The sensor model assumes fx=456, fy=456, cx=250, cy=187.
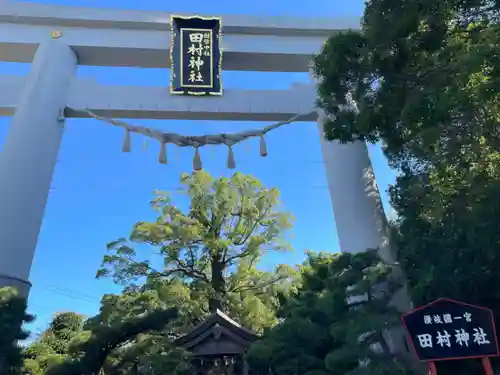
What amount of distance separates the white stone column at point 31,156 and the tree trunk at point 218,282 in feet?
12.0

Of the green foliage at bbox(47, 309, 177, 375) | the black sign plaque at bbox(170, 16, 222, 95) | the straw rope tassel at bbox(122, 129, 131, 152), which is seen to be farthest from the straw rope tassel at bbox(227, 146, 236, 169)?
the green foliage at bbox(47, 309, 177, 375)

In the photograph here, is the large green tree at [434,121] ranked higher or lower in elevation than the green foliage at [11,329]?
higher

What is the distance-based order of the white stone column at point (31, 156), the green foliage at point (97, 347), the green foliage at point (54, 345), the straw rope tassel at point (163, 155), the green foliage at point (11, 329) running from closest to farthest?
1. the green foliage at point (11, 329)
2. the green foliage at point (97, 347)
3. the green foliage at point (54, 345)
4. the white stone column at point (31, 156)
5. the straw rope tassel at point (163, 155)

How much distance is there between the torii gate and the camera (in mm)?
6914

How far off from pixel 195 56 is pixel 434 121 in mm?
5068

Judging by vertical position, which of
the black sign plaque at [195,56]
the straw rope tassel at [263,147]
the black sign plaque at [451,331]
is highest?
the black sign plaque at [195,56]

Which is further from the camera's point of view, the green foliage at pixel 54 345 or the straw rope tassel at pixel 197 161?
the straw rope tassel at pixel 197 161

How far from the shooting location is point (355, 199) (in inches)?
284

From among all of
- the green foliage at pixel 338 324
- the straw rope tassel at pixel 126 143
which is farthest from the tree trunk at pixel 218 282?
the green foliage at pixel 338 324

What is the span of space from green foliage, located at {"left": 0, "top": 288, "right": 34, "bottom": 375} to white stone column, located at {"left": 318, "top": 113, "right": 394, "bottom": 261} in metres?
4.55

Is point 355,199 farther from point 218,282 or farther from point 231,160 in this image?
point 218,282

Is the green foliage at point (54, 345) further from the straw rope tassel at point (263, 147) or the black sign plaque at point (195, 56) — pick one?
the black sign plaque at point (195, 56)

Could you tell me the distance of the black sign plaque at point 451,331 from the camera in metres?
3.78

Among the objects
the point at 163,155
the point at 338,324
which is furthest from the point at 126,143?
the point at 338,324
